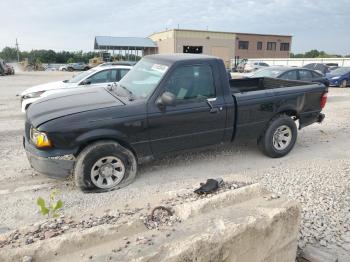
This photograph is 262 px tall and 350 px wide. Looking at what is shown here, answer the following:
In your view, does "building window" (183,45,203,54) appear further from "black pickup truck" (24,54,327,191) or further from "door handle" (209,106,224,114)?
"door handle" (209,106,224,114)

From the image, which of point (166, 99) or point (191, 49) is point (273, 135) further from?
point (191, 49)

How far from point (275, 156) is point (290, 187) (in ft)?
4.24

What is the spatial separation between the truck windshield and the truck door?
19 cm

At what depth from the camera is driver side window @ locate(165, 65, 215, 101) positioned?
459cm

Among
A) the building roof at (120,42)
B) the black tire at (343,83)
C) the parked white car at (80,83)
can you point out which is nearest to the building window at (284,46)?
the building roof at (120,42)

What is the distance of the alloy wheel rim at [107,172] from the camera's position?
4203 mm

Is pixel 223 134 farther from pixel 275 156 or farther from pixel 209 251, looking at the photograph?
pixel 209 251

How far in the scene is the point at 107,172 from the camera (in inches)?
169

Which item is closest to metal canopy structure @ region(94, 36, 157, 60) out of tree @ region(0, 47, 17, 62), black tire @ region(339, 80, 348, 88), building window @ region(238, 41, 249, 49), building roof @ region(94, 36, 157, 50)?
building roof @ region(94, 36, 157, 50)

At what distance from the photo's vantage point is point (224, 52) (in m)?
59.1

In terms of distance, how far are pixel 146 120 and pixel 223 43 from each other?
57.5 m

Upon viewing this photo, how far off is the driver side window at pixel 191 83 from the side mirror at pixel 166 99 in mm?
244

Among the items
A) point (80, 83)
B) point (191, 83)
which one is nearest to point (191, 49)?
point (80, 83)

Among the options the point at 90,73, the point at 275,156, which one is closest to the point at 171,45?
the point at 90,73
